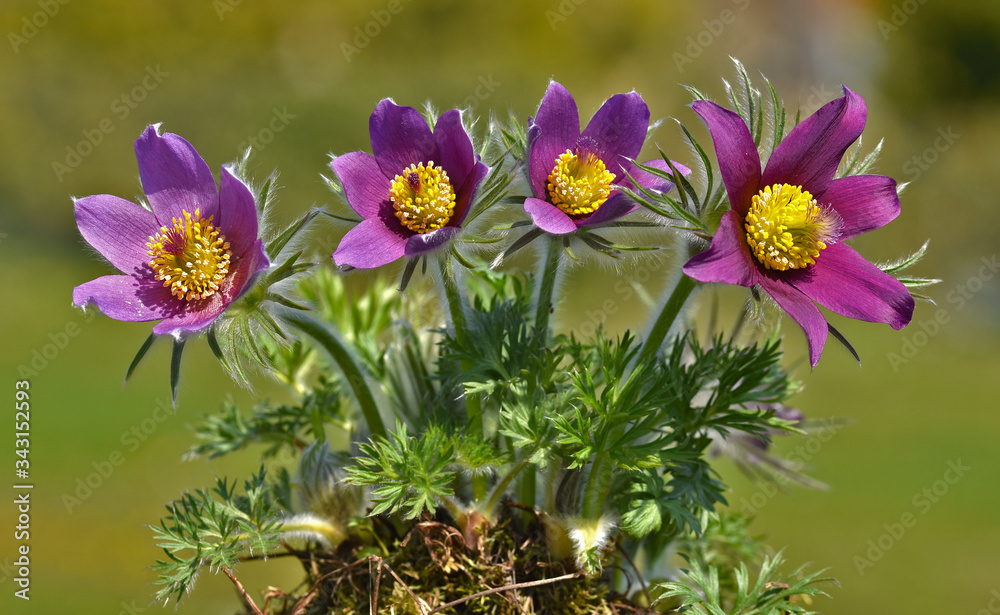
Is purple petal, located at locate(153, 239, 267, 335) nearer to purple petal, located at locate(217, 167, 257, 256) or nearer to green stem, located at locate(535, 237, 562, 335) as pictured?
purple petal, located at locate(217, 167, 257, 256)

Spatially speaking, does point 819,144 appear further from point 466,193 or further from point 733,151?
point 466,193

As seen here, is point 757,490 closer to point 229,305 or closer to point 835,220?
point 835,220
